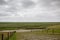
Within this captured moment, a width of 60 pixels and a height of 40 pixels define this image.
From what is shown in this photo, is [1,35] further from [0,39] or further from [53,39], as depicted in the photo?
[53,39]

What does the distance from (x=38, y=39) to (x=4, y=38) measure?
0.98 m

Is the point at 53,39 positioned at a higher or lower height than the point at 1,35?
lower

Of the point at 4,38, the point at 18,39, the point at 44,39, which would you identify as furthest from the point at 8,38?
the point at 44,39

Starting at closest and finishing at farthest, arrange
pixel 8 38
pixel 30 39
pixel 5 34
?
pixel 5 34, pixel 8 38, pixel 30 39

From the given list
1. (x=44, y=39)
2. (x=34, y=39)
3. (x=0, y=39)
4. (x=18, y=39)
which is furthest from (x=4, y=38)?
(x=44, y=39)

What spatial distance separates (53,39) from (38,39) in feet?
1.35

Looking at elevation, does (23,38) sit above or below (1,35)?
below

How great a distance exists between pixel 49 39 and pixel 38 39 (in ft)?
0.98

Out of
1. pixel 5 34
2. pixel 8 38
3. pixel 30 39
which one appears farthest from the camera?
pixel 30 39

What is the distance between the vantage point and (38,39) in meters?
2.76

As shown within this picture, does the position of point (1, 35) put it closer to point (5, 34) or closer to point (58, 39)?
point (5, 34)

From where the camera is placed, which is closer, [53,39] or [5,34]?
[5,34]

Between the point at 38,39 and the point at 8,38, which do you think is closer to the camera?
the point at 8,38

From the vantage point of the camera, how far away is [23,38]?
2770mm
